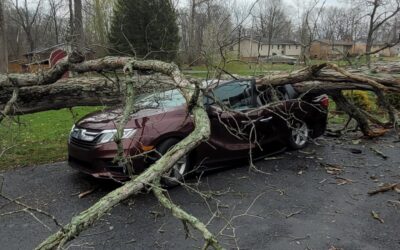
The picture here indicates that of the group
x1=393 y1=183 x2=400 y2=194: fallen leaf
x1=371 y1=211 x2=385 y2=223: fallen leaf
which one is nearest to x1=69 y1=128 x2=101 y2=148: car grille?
x1=371 y1=211 x2=385 y2=223: fallen leaf

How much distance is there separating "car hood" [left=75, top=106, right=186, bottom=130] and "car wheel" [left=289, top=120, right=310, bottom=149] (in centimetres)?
273

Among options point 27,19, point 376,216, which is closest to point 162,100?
point 376,216

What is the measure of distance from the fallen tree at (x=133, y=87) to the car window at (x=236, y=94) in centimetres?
75

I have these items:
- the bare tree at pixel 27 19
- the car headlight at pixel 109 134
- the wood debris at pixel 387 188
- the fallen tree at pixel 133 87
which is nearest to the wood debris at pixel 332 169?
the wood debris at pixel 387 188

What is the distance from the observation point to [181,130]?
5.77m

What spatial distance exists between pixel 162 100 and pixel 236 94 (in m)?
1.26

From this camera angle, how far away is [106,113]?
20.5ft

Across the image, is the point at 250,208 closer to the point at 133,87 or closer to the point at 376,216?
the point at 376,216

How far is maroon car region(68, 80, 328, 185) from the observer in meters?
5.44

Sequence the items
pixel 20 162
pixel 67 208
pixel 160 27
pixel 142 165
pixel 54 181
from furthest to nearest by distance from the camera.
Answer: pixel 160 27 → pixel 20 162 → pixel 54 181 → pixel 142 165 → pixel 67 208

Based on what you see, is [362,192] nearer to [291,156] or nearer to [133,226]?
[291,156]

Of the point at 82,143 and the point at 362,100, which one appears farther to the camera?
the point at 362,100

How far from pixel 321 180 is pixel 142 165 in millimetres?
2772

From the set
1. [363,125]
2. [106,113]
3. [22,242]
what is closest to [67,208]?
[22,242]
